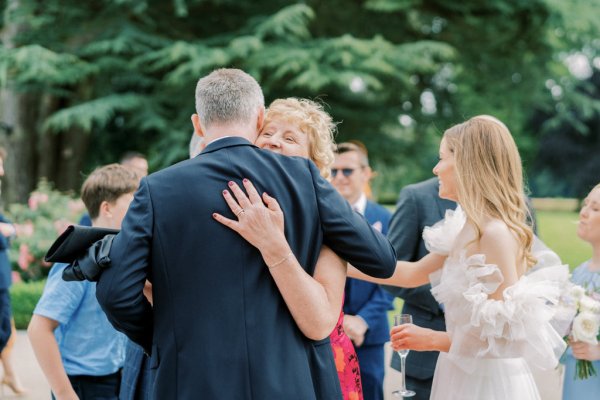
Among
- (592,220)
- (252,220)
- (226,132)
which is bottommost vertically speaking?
(592,220)

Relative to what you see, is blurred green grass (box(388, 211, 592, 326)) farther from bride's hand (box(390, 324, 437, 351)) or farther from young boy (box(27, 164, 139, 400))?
bride's hand (box(390, 324, 437, 351))

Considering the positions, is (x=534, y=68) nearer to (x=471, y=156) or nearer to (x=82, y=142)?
(x=82, y=142)

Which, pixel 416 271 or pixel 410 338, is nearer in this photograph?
pixel 410 338

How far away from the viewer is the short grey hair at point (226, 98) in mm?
2336

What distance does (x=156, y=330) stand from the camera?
231 cm

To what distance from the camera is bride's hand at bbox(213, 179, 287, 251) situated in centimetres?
221

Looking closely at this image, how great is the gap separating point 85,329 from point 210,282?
145cm

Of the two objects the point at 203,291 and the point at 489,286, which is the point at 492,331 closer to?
the point at 489,286

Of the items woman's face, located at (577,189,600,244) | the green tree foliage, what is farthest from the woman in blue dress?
the green tree foliage

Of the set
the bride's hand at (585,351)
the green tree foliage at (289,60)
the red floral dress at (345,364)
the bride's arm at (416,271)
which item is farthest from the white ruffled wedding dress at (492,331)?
the green tree foliage at (289,60)

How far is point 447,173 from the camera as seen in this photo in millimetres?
3131

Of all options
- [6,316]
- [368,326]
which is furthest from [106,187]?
[6,316]

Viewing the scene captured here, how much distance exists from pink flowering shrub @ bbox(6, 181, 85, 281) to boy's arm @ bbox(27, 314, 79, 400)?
7.40m

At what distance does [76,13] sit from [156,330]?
13218 millimetres
